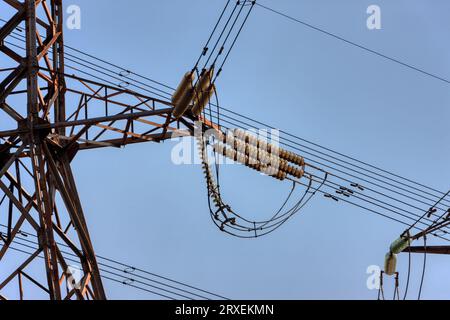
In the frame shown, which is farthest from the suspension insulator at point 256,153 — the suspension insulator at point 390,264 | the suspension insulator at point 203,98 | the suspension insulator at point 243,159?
the suspension insulator at point 390,264

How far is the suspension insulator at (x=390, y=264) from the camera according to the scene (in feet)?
82.7

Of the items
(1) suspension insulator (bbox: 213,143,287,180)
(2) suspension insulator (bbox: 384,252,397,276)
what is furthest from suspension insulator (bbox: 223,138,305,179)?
(2) suspension insulator (bbox: 384,252,397,276)

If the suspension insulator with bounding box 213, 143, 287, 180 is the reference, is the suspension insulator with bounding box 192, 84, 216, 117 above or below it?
above

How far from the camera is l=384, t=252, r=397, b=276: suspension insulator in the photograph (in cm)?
2522

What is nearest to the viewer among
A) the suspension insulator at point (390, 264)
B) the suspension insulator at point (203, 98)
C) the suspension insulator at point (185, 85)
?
the suspension insulator at point (390, 264)

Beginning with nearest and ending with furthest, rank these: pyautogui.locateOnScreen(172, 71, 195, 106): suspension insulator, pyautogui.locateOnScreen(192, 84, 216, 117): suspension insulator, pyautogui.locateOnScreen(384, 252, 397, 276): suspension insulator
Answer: pyautogui.locateOnScreen(384, 252, 397, 276): suspension insulator < pyautogui.locateOnScreen(172, 71, 195, 106): suspension insulator < pyautogui.locateOnScreen(192, 84, 216, 117): suspension insulator

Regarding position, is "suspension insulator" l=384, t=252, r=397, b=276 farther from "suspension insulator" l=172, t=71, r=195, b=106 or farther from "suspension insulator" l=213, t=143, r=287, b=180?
"suspension insulator" l=172, t=71, r=195, b=106

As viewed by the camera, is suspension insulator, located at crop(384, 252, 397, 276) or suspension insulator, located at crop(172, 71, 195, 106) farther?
suspension insulator, located at crop(172, 71, 195, 106)

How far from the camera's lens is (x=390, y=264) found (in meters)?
25.3

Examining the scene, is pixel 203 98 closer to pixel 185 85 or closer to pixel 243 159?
pixel 185 85

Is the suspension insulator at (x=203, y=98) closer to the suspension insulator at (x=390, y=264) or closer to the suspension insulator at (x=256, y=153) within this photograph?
the suspension insulator at (x=256, y=153)
